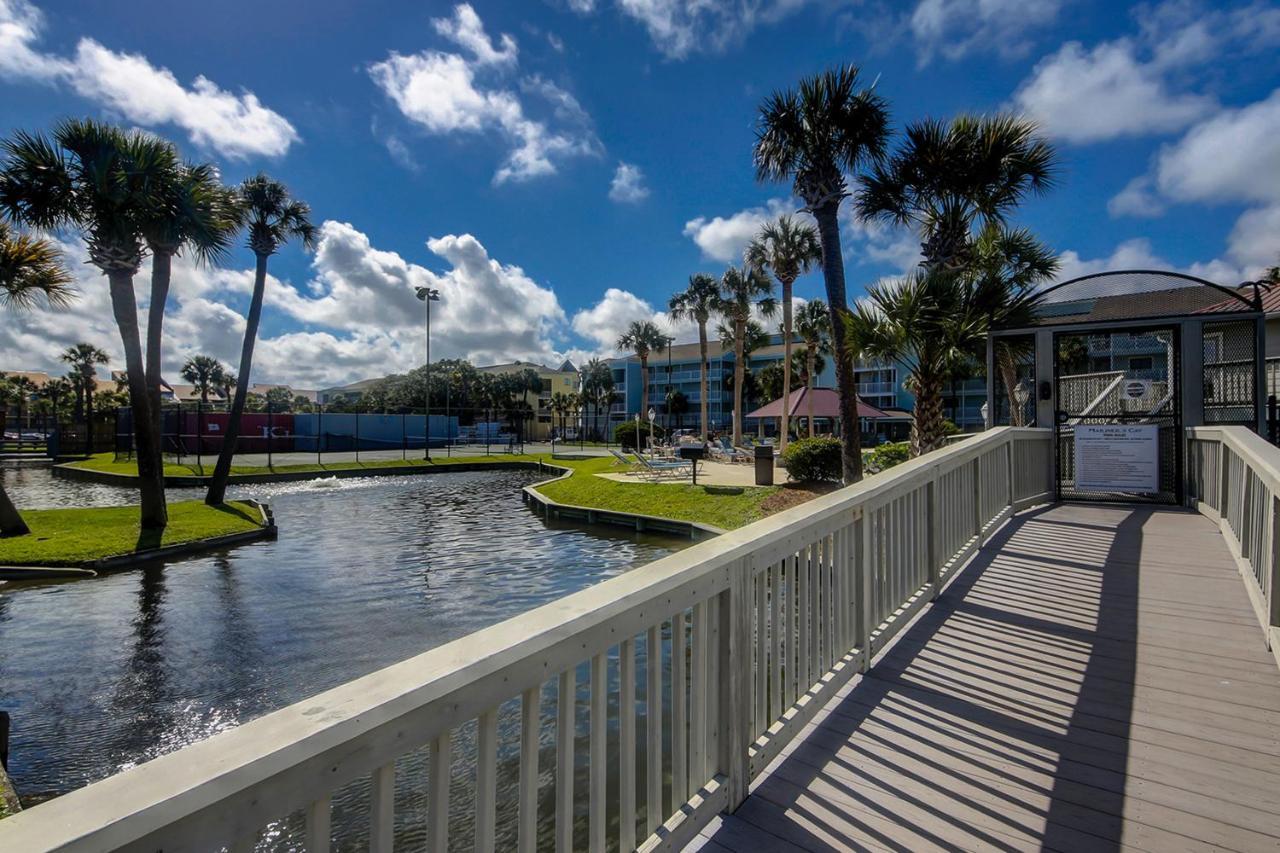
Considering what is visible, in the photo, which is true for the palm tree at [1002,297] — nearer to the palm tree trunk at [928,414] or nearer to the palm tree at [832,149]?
the palm tree trunk at [928,414]

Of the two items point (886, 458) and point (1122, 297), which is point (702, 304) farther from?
point (1122, 297)

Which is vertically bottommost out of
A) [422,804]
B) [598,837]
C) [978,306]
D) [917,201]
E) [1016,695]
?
[422,804]

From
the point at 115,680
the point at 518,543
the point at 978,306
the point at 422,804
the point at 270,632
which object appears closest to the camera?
the point at 422,804

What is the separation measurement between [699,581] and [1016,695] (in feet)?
6.78

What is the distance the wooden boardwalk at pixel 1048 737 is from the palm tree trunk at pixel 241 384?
53.9ft

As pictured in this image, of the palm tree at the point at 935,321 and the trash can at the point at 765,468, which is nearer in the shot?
the palm tree at the point at 935,321

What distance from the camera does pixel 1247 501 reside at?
14.5 feet

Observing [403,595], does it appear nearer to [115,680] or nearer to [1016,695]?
[115,680]

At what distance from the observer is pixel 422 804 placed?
415 cm

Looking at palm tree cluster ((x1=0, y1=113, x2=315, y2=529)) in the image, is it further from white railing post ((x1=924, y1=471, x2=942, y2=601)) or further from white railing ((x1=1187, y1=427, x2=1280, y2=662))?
white railing ((x1=1187, y1=427, x2=1280, y2=662))

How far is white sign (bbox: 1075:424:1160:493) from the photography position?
24.4 feet

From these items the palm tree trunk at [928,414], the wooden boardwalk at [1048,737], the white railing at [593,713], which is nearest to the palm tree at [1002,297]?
the palm tree trunk at [928,414]

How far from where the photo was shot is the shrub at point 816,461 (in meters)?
14.1

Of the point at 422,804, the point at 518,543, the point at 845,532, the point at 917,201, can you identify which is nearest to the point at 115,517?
the point at 518,543
